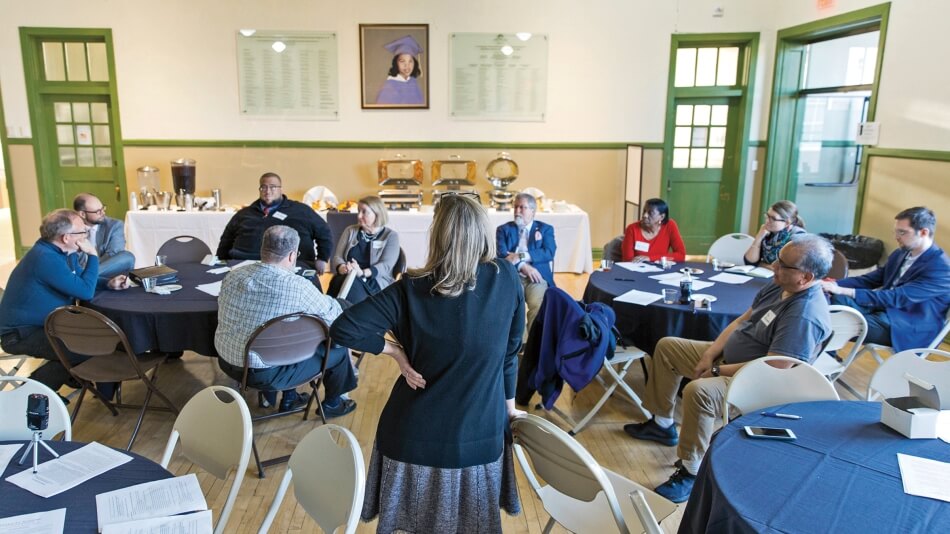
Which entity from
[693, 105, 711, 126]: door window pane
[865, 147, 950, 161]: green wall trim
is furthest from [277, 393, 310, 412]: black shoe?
[693, 105, 711, 126]: door window pane

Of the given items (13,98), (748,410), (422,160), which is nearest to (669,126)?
(422,160)

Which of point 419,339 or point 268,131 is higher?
point 268,131

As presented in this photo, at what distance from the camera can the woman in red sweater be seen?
4.92m

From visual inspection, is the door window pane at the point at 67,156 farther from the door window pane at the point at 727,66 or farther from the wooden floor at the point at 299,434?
the door window pane at the point at 727,66

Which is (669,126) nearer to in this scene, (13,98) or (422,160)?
(422,160)

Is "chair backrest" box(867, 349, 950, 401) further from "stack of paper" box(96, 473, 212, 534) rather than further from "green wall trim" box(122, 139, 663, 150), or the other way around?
"green wall trim" box(122, 139, 663, 150)

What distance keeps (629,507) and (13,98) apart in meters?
8.09

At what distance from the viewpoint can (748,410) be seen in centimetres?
252

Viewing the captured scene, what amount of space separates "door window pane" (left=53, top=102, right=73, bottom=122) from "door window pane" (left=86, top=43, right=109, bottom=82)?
42 cm

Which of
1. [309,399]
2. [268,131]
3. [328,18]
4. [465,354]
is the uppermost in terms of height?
[328,18]

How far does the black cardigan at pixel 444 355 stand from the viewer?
1.96 m

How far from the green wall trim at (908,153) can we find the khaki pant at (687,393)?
3.06m

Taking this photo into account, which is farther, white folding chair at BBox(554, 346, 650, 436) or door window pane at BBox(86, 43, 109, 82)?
door window pane at BBox(86, 43, 109, 82)

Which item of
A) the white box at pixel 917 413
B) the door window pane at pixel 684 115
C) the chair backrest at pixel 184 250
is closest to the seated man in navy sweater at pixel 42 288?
the chair backrest at pixel 184 250
